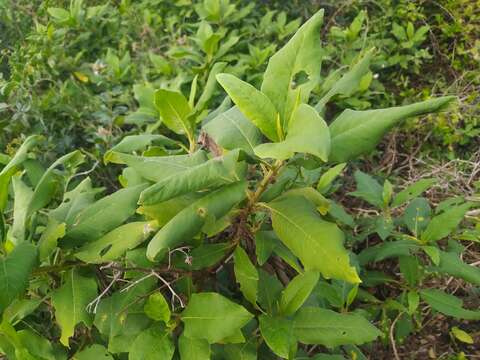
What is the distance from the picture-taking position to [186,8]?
366cm

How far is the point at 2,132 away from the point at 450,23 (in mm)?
3104

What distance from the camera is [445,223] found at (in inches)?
77.4

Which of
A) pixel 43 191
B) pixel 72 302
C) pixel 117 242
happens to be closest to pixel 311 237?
pixel 117 242

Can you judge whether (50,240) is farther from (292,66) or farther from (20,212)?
(292,66)

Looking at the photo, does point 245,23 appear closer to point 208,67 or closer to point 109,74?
point 208,67

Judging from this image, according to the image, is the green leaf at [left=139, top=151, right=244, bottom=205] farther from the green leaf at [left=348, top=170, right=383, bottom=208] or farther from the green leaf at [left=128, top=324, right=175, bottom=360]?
the green leaf at [left=348, top=170, right=383, bottom=208]

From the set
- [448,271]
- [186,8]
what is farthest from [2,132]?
[448,271]

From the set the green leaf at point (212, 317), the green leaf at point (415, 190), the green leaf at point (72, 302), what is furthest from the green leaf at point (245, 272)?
the green leaf at point (415, 190)

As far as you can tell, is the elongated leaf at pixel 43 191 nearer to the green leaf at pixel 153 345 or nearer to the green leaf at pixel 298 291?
the green leaf at pixel 153 345

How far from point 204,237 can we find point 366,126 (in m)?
0.68

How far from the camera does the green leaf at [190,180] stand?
43.2 inches

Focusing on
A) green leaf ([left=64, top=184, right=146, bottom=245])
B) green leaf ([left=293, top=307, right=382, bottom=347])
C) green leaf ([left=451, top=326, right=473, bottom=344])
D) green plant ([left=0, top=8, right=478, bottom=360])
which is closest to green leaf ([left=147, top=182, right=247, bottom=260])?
green plant ([left=0, top=8, right=478, bottom=360])

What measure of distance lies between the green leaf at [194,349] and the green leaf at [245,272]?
213mm

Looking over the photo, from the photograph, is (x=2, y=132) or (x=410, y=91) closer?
(x=2, y=132)
